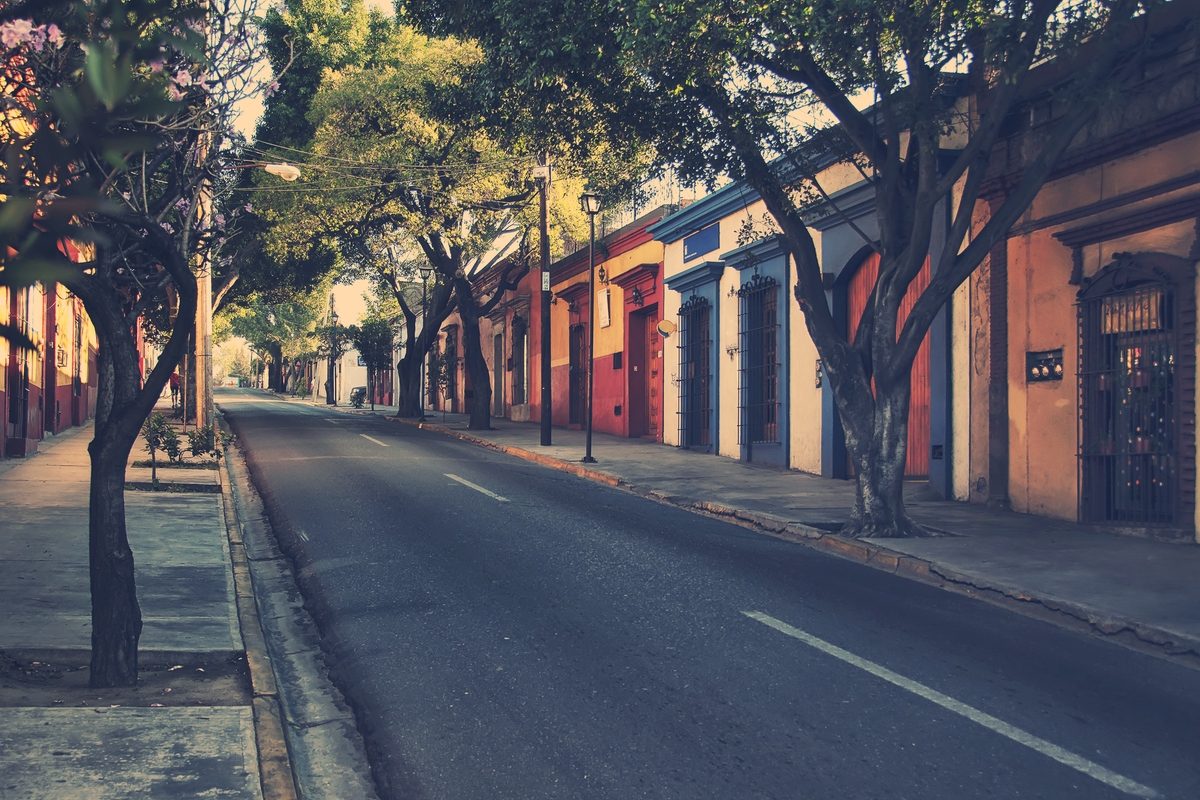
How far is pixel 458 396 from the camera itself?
4525cm

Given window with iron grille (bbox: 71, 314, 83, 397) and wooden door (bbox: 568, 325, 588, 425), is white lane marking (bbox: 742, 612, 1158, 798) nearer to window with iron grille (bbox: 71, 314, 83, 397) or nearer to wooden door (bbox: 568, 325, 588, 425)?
wooden door (bbox: 568, 325, 588, 425)

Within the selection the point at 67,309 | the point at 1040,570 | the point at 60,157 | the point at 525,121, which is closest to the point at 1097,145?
the point at 1040,570

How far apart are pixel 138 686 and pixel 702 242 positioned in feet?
59.3

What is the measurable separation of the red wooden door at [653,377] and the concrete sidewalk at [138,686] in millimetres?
16397

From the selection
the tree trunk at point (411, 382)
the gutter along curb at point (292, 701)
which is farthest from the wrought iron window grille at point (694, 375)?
the gutter along curb at point (292, 701)

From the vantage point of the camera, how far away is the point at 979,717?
196 inches

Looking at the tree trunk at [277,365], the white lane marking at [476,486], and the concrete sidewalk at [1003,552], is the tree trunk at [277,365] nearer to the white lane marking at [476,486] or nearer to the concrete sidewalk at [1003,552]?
the concrete sidewalk at [1003,552]

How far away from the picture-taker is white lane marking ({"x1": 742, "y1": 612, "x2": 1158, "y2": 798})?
13.8 feet

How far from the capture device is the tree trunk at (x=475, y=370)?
29641mm

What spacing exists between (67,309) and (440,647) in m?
23.7

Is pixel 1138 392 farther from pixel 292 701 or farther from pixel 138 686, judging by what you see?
pixel 138 686

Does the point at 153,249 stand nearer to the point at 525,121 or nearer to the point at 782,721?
the point at 782,721

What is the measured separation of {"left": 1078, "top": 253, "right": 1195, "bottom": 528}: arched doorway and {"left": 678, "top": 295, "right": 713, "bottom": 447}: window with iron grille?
11603 mm

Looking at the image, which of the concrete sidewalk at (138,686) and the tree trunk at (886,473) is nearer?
the concrete sidewalk at (138,686)
